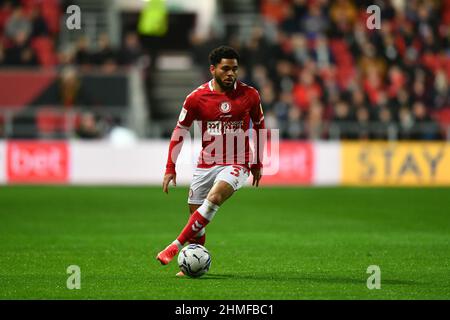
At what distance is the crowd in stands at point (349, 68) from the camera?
26.0m

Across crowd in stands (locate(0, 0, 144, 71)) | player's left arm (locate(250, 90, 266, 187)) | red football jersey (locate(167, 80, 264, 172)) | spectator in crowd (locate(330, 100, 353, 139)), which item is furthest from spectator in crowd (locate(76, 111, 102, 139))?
red football jersey (locate(167, 80, 264, 172))

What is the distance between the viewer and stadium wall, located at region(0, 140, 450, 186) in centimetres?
2455

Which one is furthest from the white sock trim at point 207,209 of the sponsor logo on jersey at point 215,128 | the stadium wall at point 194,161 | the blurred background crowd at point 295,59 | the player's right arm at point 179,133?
the blurred background crowd at point 295,59

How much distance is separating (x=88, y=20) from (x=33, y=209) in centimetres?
1267

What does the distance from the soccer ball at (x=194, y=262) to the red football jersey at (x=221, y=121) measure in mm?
Result: 903

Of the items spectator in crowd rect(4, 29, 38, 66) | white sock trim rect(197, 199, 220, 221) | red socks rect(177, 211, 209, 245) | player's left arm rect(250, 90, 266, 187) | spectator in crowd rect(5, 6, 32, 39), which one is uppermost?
spectator in crowd rect(5, 6, 32, 39)

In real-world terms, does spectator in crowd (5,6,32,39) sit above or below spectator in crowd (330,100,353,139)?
above

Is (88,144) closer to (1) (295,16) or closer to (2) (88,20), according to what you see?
(2) (88,20)

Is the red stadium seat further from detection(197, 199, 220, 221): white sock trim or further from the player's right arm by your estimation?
detection(197, 199, 220, 221): white sock trim

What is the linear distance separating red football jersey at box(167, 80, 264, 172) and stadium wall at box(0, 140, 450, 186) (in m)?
13.7

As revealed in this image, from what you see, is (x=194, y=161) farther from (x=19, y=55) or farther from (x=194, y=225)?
(x=194, y=225)

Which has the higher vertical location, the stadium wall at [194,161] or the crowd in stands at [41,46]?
the crowd in stands at [41,46]

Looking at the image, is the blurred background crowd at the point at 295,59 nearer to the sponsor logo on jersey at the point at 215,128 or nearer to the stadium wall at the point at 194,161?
the stadium wall at the point at 194,161

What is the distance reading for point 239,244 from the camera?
1331 cm
